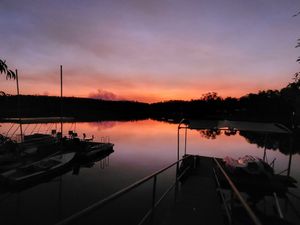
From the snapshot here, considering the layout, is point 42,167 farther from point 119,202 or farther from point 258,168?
point 258,168

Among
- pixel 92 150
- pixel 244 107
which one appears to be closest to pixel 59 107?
pixel 244 107

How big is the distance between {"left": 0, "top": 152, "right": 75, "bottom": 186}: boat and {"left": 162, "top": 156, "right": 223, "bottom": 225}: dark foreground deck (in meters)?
12.5

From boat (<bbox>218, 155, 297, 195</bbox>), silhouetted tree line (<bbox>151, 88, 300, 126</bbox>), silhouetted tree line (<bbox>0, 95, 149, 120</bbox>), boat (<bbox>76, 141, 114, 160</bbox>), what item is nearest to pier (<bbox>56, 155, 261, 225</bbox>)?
boat (<bbox>218, 155, 297, 195</bbox>)

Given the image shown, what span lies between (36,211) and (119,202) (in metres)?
4.82

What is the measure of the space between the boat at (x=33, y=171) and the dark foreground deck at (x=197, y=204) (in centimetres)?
1253

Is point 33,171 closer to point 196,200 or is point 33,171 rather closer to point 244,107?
point 196,200

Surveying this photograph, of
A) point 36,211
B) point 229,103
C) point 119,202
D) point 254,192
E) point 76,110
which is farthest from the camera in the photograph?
point 76,110

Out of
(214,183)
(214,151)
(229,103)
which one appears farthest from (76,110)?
(214,183)

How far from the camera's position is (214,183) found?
10961 mm

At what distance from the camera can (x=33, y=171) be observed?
64.8 ft

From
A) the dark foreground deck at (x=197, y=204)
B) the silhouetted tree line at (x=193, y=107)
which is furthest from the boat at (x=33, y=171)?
the silhouetted tree line at (x=193, y=107)

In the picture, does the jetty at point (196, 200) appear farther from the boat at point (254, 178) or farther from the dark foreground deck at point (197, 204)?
the boat at point (254, 178)

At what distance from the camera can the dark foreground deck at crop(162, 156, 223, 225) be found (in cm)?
675

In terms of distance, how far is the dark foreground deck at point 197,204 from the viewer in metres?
6.75
